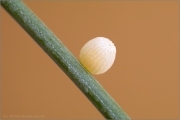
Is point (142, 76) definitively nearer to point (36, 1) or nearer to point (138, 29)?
point (138, 29)

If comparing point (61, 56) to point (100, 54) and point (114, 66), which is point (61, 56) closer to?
point (100, 54)

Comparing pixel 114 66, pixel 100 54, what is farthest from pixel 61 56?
pixel 114 66

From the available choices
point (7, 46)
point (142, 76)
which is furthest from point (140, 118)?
point (7, 46)

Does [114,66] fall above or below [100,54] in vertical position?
above

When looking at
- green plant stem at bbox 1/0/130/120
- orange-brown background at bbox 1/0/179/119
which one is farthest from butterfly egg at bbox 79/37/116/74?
orange-brown background at bbox 1/0/179/119

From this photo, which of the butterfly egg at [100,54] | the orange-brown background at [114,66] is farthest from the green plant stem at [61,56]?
the orange-brown background at [114,66]

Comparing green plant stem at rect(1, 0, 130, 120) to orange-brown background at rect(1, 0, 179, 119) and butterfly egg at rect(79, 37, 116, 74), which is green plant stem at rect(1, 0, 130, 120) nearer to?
butterfly egg at rect(79, 37, 116, 74)
